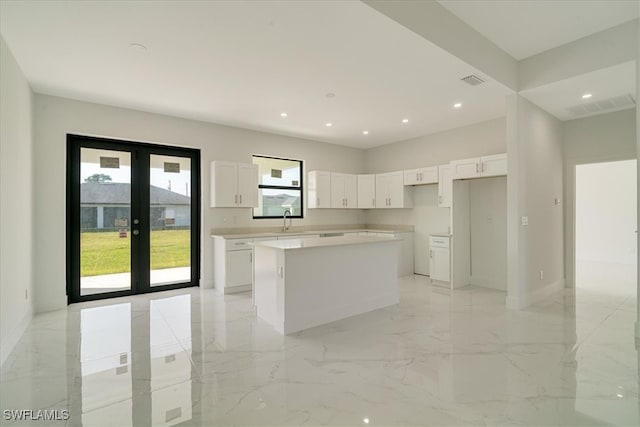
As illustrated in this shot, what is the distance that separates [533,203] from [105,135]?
616 centimetres

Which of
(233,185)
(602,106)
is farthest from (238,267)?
(602,106)

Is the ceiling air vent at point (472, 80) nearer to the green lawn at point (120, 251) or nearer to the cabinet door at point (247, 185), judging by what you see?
the cabinet door at point (247, 185)

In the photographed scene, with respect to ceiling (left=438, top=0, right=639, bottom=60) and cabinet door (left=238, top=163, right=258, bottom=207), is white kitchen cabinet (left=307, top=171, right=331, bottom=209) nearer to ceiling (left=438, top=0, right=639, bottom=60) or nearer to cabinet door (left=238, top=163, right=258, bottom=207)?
cabinet door (left=238, top=163, right=258, bottom=207)

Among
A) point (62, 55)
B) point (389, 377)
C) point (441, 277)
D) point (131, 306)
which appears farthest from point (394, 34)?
point (131, 306)

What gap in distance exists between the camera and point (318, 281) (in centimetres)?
356

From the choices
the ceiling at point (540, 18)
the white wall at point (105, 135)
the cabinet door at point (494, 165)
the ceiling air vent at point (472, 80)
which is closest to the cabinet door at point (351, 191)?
the white wall at point (105, 135)

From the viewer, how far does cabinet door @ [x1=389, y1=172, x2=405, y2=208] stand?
6434 millimetres

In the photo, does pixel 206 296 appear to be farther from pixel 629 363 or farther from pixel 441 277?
pixel 629 363

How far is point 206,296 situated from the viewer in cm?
484

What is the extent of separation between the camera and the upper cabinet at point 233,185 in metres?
5.32

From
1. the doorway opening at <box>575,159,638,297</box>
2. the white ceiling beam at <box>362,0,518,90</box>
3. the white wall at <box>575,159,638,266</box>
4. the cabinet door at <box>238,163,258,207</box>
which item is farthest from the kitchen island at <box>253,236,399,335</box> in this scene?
the white wall at <box>575,159,638,266</box>

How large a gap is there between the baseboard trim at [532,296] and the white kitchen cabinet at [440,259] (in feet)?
4.07

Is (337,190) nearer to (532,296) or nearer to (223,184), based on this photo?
(223,184)

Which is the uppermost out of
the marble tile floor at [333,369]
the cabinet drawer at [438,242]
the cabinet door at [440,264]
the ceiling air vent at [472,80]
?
the ceiling air vent at [472,80]
